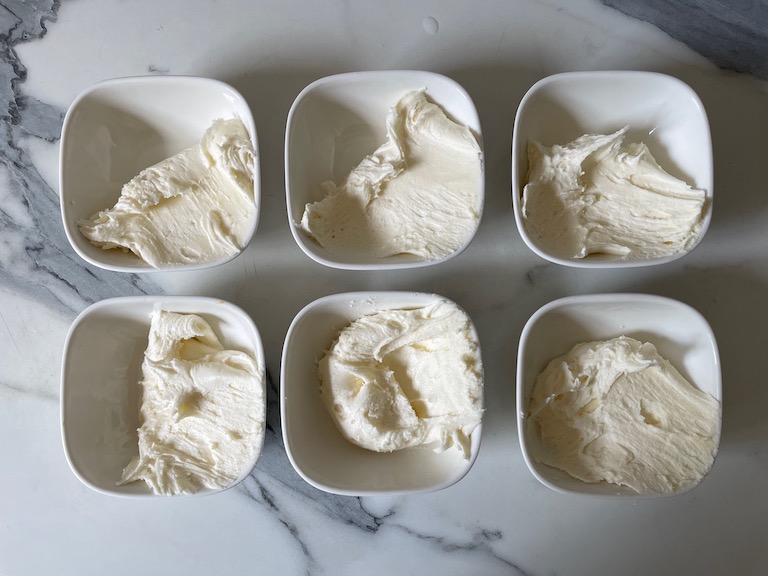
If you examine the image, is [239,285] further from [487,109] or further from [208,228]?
[487,109]

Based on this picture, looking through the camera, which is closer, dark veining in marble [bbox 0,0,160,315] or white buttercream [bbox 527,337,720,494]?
white buttercream [bbox 527,337,720,494]

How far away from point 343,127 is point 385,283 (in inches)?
10.8

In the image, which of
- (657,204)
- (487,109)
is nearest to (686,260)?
(657,204)

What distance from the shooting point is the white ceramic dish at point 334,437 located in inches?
35.2

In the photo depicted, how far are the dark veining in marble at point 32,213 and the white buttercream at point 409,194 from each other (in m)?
0.37

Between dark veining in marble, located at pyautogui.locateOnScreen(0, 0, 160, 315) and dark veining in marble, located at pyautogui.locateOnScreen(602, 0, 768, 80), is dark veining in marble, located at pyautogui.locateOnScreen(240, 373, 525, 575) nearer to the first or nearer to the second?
dark veining in marble, located at pyautogui.locateOnScreen(0, 0, 160, 315)

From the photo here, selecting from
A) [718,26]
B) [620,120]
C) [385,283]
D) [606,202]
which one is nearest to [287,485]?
[385,283]

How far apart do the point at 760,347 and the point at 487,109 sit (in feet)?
2.06

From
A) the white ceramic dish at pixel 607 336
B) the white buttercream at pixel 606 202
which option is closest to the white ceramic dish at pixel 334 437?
the white ceramic dish at pixel 607 336

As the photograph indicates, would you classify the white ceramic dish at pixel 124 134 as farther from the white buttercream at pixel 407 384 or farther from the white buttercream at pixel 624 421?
the white buttercream at pixel 624 421

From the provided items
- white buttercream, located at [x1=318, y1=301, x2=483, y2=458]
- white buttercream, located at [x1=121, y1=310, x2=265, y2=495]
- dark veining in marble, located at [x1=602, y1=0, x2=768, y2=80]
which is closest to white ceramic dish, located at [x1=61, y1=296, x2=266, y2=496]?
white buttercream, located at [x1=121, y1=310, x2=265, y2=495]

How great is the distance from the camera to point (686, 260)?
992 millimetres

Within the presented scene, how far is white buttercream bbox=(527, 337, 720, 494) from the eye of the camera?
35.6 inches

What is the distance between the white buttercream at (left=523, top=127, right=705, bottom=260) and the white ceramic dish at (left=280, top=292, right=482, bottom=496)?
0.74 ft
